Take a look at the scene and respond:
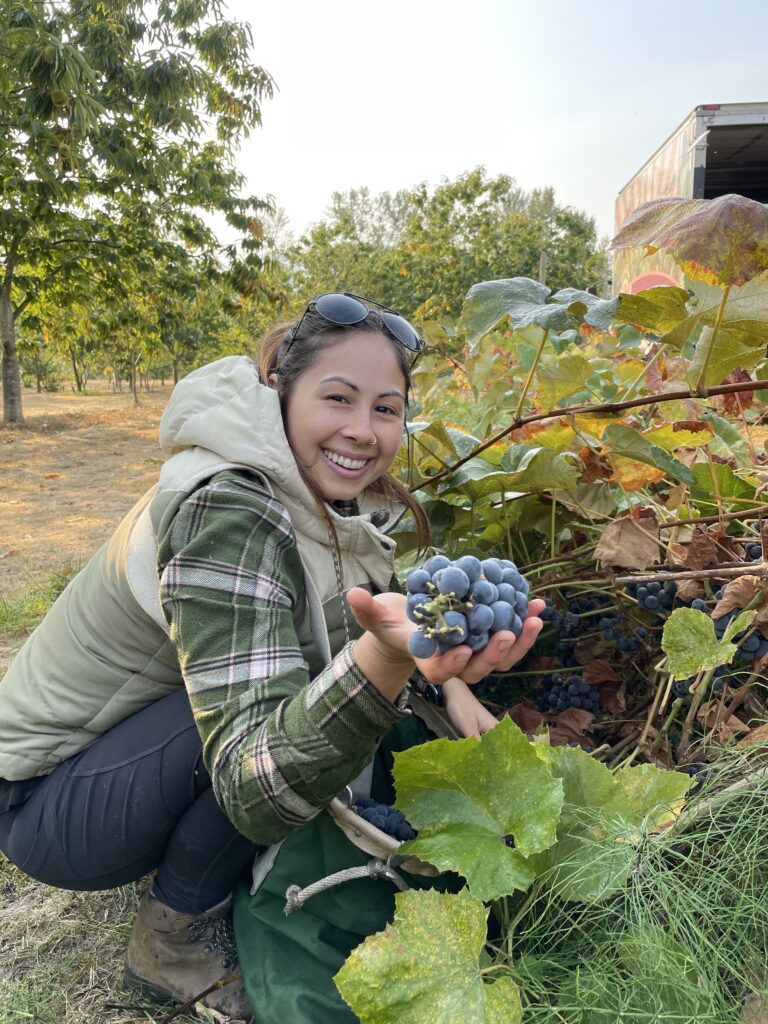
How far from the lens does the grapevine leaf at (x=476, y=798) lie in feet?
3.57

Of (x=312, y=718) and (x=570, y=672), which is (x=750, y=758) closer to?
(x=570, y=672)

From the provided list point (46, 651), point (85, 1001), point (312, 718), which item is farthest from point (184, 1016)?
point (312, 718)

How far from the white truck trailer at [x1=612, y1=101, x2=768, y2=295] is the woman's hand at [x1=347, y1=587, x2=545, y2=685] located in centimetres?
568

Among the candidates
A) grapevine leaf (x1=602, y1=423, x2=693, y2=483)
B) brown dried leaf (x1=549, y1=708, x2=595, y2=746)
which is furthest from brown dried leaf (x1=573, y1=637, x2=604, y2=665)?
grapevine leaf (x1=602, y1=423, x2=693, y2=483)

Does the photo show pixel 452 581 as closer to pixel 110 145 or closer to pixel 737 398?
pixel 737 398

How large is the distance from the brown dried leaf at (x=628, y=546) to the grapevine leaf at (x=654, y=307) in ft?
1.20

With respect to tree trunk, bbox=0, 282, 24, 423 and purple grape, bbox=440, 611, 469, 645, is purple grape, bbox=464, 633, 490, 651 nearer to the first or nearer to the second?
purple grape, bbox=440, 611, 469, 645

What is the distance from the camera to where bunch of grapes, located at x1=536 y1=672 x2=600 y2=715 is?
1.65 meters

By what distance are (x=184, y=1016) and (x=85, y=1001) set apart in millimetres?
211

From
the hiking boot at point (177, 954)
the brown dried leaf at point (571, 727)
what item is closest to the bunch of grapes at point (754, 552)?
the brown dried leaf at point (571, 727)

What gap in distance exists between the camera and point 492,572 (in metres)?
0.86

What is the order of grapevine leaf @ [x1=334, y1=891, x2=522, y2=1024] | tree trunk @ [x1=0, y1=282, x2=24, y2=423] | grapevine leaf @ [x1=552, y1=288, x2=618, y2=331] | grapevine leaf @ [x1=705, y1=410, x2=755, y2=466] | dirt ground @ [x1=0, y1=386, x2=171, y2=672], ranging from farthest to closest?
tree trunk @ [x1=0, y1=282, x2=24, y2=423] < dirt ground @ [x1=0, y1=386, x2=171, y2=672] < grapevine leaf @ [x1=705, y1=410, x2=755, y2=466] < grapevine leaf @ [x1=552, y1=288, x2=618, y2=331] < grapevine leaf @ [x1=334, y1=891, x2=522, y2=1024]

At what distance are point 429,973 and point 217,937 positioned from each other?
67cm

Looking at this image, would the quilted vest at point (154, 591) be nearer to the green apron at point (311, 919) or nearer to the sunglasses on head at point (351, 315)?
the sunglasses on head at point (351, 315)
